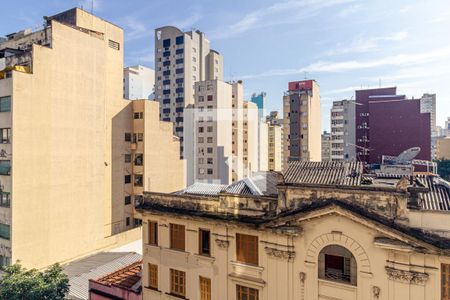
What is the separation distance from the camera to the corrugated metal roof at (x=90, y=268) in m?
27.1

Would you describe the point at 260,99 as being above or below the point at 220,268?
above

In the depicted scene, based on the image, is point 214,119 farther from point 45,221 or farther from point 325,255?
point 325,255

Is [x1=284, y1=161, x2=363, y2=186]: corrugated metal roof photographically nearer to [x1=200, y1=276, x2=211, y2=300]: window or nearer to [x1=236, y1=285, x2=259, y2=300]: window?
[x1=236, y1=285, x2=259, y2=300]: window

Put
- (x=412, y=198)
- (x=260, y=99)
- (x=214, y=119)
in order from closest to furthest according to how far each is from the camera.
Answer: (x=412, y=198) < (x=214, y=119) < (x=260, y=99)

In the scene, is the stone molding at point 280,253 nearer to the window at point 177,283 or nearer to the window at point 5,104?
the window at point 177,283

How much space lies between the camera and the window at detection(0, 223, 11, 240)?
1212 inches

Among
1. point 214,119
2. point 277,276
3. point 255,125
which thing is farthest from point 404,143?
point 277,276

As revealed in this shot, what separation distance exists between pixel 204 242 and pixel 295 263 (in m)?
5.86

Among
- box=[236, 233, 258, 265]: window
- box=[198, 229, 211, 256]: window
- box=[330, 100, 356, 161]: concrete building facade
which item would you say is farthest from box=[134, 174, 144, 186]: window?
box=[330, 100, 356, 161]: concrete building facade

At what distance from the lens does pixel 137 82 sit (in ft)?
315

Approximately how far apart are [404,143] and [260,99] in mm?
62608

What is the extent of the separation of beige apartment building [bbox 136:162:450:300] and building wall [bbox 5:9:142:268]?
1717 centimetres

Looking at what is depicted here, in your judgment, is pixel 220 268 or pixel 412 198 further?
pixel 220 268

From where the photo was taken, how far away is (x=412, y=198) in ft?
50.0
